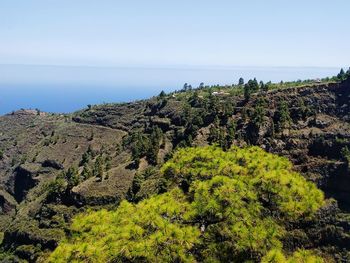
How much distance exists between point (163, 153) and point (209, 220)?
6916 cm

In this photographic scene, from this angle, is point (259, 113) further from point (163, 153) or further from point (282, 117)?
point (163, 153)

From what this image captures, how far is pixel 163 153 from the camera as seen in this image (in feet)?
308

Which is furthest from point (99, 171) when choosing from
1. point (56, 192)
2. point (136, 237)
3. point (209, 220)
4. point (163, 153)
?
point (136, 237)

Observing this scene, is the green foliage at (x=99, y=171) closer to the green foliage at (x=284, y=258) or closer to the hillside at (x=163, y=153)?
the hillside at (x=163, y=153)

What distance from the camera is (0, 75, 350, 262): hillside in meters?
76.5

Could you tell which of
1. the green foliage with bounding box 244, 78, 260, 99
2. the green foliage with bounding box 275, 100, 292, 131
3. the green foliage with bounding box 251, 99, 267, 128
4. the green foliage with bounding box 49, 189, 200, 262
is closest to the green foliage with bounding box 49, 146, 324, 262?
the green foliage with bounding box 49, 189, 200, 262

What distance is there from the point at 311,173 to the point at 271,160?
170 feet

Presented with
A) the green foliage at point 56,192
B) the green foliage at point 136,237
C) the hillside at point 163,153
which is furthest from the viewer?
the green foliage at point 56,192

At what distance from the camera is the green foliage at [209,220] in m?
22.7

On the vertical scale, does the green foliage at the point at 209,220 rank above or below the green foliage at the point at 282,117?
above

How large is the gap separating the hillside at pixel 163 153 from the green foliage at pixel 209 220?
3212cm

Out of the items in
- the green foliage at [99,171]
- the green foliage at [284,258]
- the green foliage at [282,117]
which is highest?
the green foliage at [284,258]

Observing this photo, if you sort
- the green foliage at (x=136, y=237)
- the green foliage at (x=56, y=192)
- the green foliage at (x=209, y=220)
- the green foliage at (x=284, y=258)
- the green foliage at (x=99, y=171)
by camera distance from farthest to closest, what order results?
the green foliage at (x=99, y=171), the green foliage at (x=56, y=192), the green foliage at (x=209, y=220), the green foliage at (x=136, y=237), the green foliage at (x=284, y=258)

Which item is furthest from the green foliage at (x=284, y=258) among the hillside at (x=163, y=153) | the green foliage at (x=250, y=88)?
the green foliage at (x=250, y=88)
